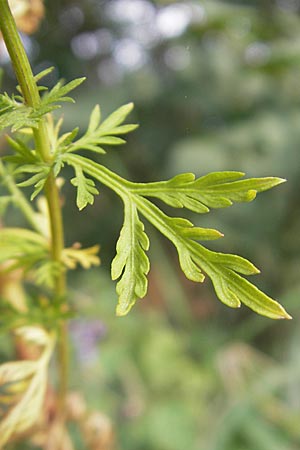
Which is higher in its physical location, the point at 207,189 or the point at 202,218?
the point at 207,189

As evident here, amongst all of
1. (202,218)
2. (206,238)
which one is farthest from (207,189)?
(202,218)

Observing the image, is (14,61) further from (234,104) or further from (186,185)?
(234,104)

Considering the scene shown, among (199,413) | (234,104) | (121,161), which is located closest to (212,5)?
(234,104)

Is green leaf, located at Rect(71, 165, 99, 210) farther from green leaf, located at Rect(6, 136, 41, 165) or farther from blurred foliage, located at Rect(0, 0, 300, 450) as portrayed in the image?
blurred foliage, located at Rect(0, 0, 300, 450)

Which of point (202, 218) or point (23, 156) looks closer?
point (23, 156)

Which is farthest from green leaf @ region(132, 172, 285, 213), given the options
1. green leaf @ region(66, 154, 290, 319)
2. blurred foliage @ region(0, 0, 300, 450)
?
blurred foliage @ region(0, 0, 300, 450)

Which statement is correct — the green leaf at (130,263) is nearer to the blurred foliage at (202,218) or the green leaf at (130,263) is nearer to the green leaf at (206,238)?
the green leaf at (206,238)

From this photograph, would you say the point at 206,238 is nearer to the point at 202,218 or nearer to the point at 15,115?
the point at 15,115
